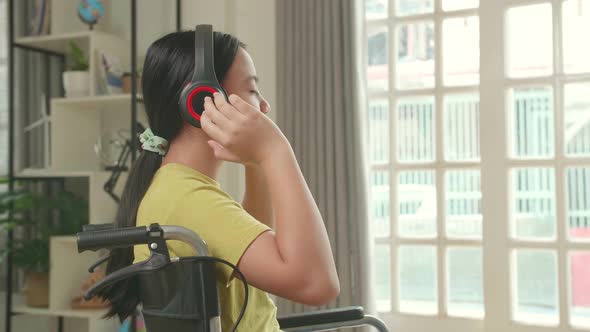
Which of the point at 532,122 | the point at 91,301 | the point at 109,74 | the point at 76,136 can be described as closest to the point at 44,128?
the point at 76,136

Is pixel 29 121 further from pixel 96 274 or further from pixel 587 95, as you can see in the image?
pixel 587 95

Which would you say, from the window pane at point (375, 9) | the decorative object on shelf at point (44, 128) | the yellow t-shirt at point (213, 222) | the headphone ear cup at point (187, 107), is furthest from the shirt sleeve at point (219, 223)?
the decorative object on shelf at point (44, 128)

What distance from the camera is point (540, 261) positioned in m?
2.73

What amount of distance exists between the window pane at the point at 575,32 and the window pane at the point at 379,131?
2.49 ft

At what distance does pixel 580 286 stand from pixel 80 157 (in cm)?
240

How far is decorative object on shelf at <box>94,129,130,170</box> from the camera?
134 inches

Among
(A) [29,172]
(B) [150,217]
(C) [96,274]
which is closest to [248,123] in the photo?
(B) [150,217]

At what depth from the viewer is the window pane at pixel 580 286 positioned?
2.66m

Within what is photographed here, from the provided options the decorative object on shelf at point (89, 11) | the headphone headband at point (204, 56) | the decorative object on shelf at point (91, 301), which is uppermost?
the decorative object on shelf at point (89, 11)

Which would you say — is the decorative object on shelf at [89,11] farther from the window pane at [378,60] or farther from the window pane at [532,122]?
the window pane at [532,122]

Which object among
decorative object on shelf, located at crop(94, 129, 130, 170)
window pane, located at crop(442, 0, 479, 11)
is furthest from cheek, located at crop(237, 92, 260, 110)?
decorative object on shelf, located at crop(94, 129, 130, 170)

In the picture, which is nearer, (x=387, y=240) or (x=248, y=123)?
(x=248, y=123)

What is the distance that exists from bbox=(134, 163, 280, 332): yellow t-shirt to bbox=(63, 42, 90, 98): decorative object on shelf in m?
2.26

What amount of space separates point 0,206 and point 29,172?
210mm
